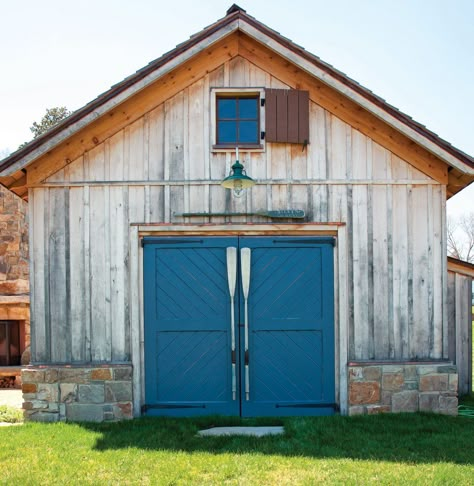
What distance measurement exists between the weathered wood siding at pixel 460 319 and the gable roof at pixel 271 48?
214 centimetres

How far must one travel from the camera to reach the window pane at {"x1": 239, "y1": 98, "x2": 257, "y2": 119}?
7934 mm

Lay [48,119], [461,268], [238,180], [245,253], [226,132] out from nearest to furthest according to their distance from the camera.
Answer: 1. [238,180]
2. [245,253]
3. [226,132]
4. [461,268]
5. [48,119]

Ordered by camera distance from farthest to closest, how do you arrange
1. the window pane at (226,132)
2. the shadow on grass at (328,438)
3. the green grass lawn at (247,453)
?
the window pane at (226,132), the shadow on grass at (328,438), the green grass lawn at (247,453)

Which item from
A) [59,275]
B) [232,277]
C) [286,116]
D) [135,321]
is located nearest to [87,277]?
[59,275]

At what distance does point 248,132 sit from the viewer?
311 inches

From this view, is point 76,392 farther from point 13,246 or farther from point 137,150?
point 13,246

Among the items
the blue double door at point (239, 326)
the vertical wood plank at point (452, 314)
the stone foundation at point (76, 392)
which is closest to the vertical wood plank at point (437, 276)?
the vertical wood plank at point (452, 314)

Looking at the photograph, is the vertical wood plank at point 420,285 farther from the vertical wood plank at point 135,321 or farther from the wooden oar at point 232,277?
the vertical wood plank at point 135,321

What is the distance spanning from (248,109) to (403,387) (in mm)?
4425

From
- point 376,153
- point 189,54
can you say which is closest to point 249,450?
point 376,153

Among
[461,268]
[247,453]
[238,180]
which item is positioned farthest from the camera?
[461,268]

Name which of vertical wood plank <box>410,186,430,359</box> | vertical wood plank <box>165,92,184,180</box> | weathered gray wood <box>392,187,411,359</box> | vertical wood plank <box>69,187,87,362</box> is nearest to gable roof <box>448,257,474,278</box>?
vertical wood plank <box>410,186,430,359</box>

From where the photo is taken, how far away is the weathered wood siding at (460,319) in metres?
8.81

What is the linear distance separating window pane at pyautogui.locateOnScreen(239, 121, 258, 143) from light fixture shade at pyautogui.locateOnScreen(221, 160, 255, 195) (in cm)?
73
